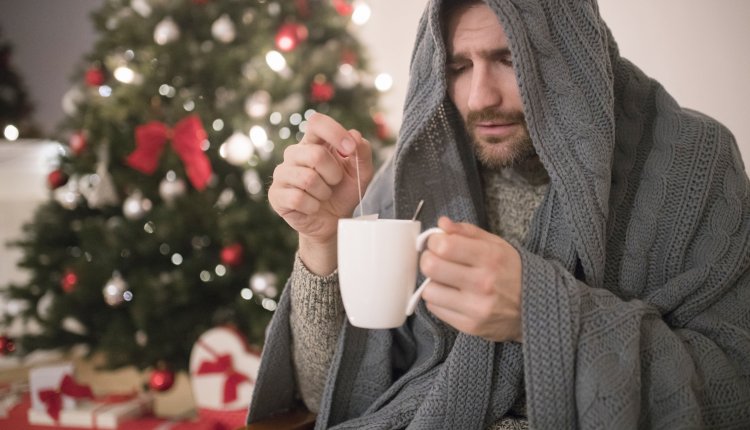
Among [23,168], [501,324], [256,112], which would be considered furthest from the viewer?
[23,168]

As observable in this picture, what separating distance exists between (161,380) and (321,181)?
57.2 inches

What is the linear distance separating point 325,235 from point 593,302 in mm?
420

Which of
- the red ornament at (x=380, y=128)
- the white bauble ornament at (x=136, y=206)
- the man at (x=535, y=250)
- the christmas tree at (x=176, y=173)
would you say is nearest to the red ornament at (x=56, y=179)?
the christmas tree at (x=176, y=173)

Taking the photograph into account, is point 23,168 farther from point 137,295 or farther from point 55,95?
point 137,295

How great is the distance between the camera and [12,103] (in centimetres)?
302

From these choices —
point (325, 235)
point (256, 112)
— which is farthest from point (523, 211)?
point (256, 112)

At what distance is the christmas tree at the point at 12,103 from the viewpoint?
299cm

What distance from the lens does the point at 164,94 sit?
6.91ft

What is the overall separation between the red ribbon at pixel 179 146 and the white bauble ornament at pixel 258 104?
0.58 feet

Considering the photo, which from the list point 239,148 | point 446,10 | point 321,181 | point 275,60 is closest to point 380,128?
point 275,60

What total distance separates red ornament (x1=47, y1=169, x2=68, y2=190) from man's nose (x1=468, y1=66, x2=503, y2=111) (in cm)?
170

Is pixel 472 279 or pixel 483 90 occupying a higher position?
pixel 483 90

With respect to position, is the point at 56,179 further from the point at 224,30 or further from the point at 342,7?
the point at 342,7

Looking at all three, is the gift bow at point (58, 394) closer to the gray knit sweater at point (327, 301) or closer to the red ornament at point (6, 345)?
the red ornament at point (6, 345)
